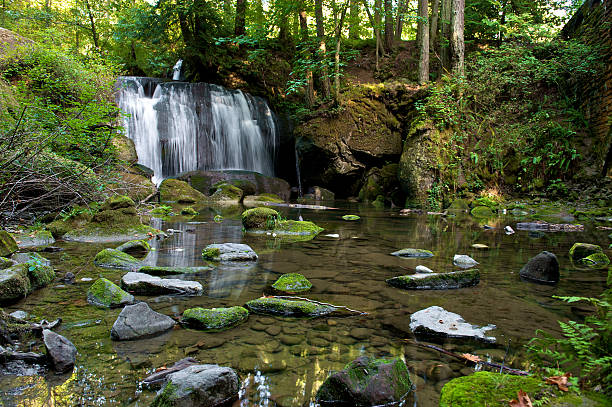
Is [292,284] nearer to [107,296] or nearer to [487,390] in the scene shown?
[107,296]

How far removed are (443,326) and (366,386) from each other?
110 cm

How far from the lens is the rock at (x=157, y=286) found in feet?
11.8

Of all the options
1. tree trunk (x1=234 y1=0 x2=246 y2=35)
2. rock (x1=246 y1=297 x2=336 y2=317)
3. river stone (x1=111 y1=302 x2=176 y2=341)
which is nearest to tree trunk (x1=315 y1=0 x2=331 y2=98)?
tree trunk (x1=234 y1=0 x2=246 y2=35)

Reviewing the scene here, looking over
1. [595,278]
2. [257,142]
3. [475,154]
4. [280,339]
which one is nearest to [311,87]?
[257,142]

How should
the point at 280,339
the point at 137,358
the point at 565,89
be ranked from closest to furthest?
the point at 137,358
the point at 280,339
the point at 565,89

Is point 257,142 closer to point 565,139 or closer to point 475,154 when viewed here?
point 475,154

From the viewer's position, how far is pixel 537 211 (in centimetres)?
1199

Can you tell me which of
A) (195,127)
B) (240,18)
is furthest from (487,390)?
(240,18)

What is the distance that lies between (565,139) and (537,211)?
3.94 metres

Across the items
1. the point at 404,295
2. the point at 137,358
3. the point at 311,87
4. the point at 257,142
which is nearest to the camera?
the point at 137,358

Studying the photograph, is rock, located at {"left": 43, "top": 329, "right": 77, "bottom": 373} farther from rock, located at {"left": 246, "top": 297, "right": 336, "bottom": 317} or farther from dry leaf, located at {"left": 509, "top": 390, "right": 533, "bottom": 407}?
dry leaf, located at {"left": 509, "top": 390, "right": 533, "bottom": 407}

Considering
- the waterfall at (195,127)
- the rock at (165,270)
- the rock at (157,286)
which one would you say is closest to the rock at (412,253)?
the rock at (165,270)

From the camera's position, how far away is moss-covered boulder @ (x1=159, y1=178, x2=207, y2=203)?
1485 centimetres

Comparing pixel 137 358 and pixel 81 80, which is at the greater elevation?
pixel 81 80
